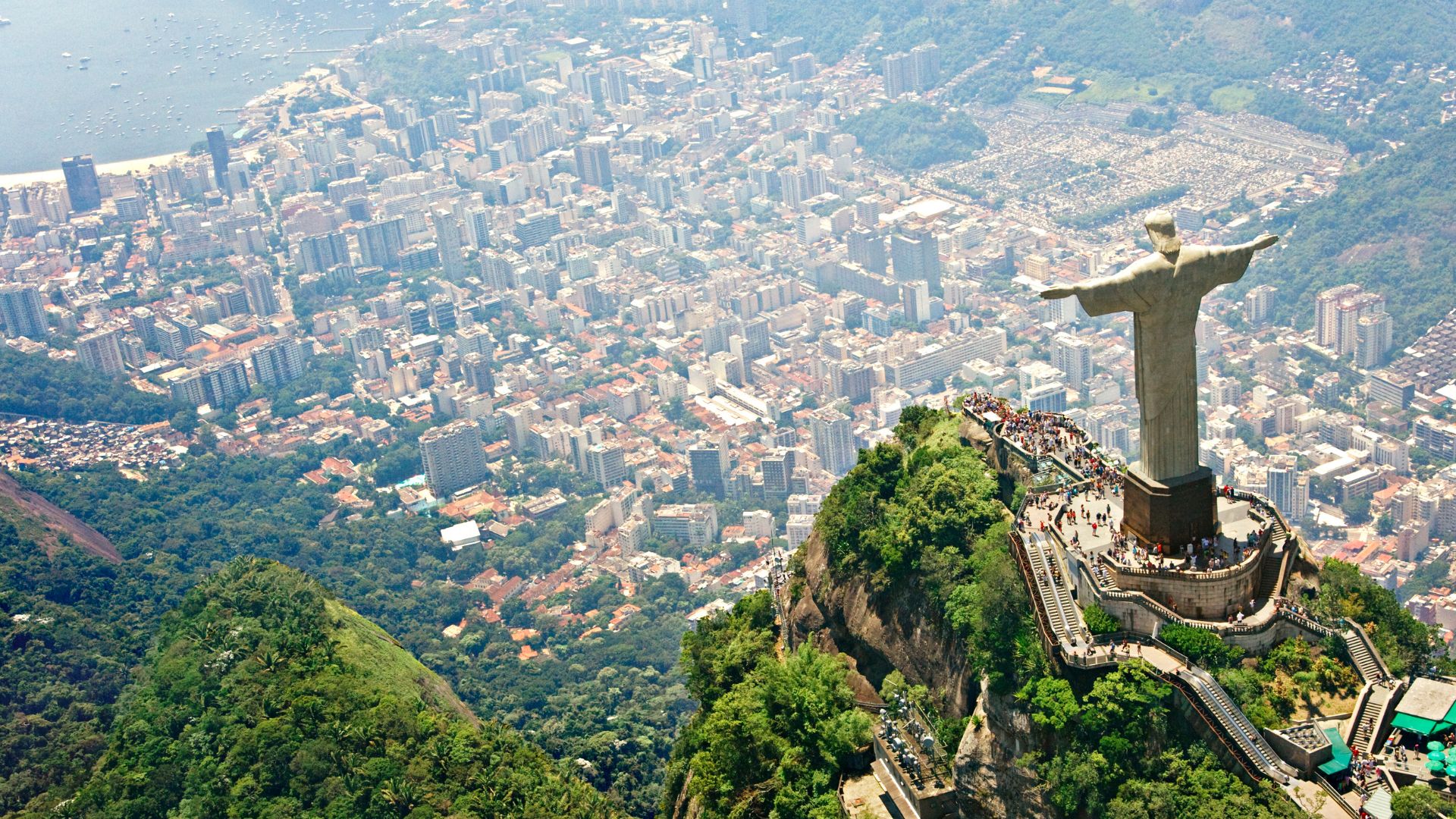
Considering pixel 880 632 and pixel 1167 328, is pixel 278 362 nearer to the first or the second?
pixel 880 632

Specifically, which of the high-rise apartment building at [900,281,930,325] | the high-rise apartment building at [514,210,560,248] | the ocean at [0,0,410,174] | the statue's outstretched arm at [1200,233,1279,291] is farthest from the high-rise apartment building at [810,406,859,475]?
the ocean at [0,0,410,174]

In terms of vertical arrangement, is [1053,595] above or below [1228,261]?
below

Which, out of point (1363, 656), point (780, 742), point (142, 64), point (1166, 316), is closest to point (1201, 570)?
point (1363, 656)

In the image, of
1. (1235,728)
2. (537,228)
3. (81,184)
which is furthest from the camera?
(81,184)

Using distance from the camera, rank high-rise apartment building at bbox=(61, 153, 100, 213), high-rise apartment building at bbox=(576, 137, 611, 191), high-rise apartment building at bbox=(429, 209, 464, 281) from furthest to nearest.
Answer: high-rise apartment building at bbox=(576, 137, 611, 191), high-rise apartment building at bbox=(61, 153, 100, 213), high-rise apartment building at bbox=(429, 209, 464, 281)

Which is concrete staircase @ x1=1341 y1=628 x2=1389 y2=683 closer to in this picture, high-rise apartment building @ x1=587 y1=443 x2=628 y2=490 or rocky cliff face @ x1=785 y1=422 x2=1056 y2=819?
rocky cliff face @ x1=785 y1=422 x2=1056 y2=819

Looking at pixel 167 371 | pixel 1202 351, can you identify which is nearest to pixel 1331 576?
pixel 1202 351

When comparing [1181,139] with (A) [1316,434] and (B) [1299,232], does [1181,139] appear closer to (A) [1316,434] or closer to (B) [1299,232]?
(B) [1299,232]
